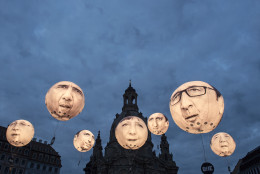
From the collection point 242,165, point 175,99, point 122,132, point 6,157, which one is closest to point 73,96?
point 122,132

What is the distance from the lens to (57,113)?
7.59 metres

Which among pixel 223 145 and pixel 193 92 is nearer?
pixel 193 92

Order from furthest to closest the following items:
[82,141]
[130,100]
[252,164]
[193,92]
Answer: [130,100] < [252,164] < [82,141] < [193,92]

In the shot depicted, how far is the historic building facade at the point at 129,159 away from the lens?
138 feet

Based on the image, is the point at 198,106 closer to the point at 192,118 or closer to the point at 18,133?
the point at 192,118

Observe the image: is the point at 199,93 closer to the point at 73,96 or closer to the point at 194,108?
the point at 194,108

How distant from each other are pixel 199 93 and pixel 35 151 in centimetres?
5015

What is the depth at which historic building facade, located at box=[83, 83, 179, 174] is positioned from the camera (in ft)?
138

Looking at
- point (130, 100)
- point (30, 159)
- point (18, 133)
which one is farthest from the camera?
point (130, 100)

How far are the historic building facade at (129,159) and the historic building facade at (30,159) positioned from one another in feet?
35.0

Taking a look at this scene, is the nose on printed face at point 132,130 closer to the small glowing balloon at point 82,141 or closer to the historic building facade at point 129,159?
the small glowing balloon at point 82,141

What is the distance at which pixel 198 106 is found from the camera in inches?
219

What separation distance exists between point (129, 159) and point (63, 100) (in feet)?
121

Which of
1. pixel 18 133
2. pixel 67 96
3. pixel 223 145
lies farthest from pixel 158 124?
pixel 18 133
